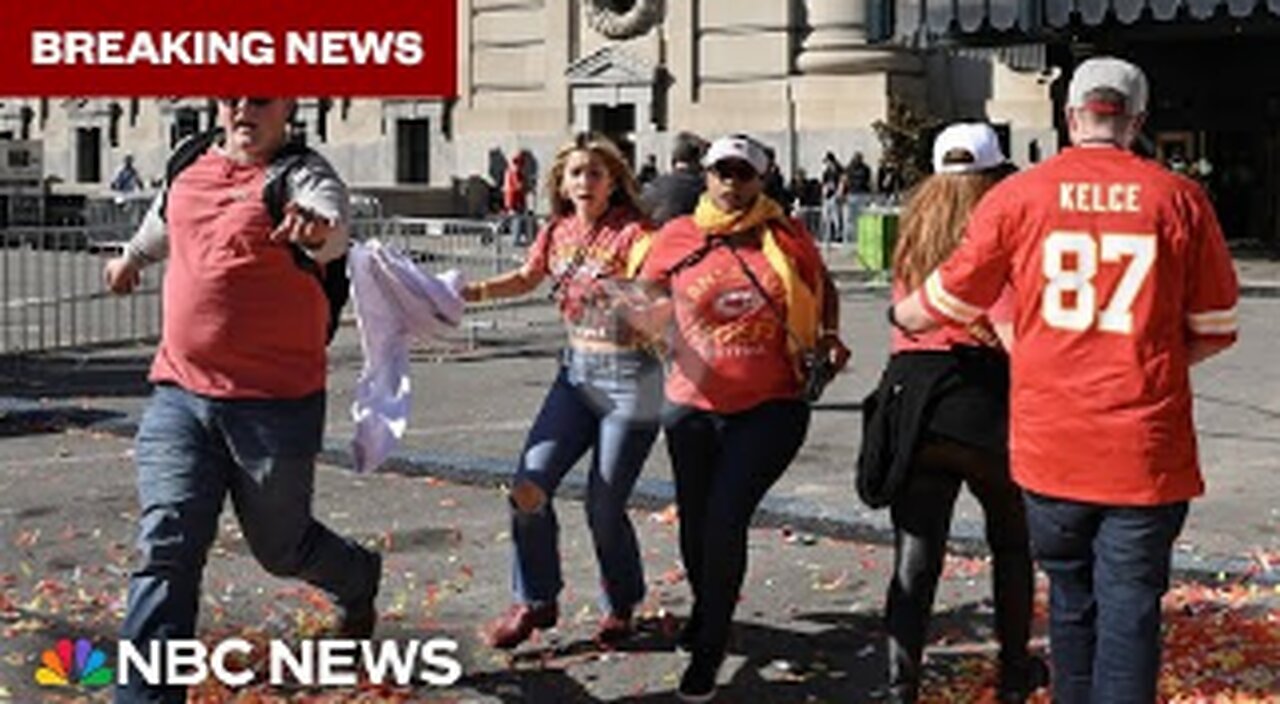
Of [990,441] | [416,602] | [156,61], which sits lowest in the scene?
[416,602]

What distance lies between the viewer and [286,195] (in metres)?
5.45

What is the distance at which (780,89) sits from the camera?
119 feet

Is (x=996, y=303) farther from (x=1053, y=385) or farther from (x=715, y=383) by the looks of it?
(x=715, y=383)

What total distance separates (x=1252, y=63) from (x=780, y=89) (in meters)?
8.56

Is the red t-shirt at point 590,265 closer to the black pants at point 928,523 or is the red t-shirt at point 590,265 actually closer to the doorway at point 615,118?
the black pants at point 928,523

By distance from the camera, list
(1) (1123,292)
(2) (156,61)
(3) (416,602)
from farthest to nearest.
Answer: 1. (2) (156,61)
2. (3) (416,602)
3. (1) (1123,292)

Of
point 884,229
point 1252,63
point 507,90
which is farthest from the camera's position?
point 507,90

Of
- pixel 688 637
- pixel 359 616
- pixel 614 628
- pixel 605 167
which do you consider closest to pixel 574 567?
pixel 614 628

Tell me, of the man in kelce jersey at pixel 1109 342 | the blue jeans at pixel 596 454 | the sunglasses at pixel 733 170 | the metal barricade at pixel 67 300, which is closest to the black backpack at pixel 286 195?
the blue jeans at pixel 596 454

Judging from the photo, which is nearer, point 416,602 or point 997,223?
point 997,223

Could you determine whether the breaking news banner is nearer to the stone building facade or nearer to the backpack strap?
the backpack strap

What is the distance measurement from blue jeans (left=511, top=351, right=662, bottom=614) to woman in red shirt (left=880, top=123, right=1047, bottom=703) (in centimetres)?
97

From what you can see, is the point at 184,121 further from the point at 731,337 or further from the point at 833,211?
the point at 731,337

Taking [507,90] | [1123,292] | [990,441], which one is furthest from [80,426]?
[507,90]
